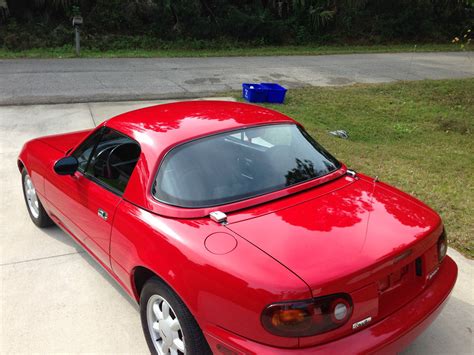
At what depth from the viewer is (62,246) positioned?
13.4ft

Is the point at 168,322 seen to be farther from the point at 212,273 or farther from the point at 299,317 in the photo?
the point at 299,317

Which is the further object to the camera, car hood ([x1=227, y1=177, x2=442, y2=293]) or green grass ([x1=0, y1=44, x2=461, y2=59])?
green grass ([x1=0, y1=44, x2=461, y2=59])

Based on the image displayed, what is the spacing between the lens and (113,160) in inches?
129

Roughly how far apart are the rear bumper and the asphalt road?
8.51 meters

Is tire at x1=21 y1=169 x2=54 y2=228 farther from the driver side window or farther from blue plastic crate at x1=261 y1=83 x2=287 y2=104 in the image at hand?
blue plastic crate at x1=261 y1=83 x2=287 y2=104

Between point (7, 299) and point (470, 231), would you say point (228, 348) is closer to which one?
point (7, 299)

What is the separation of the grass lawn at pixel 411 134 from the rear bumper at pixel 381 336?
5.78 feet

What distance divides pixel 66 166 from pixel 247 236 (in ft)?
5.64

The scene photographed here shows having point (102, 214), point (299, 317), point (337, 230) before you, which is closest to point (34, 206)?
point (102, 214)

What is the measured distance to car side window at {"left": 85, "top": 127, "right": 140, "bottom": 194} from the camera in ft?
10.1

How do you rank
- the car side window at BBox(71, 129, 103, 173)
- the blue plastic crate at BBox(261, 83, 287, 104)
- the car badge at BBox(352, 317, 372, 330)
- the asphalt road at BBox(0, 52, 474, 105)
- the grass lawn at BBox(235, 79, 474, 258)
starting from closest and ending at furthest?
the car badge at BBox(352, 317, 372, 330) → the car side window at BBox(71, 129, 103, 173) → the grass lawn at BBox(235, 79, 474, 258) → the blue plastic crate at BBox(261, 83, 287, 104) → the asphalt road at BBox(0, 52, 474, 105)

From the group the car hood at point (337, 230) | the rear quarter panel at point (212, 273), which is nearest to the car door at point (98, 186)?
the rear quarter panel at point (212, 273)

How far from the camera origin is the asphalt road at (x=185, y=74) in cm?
1041

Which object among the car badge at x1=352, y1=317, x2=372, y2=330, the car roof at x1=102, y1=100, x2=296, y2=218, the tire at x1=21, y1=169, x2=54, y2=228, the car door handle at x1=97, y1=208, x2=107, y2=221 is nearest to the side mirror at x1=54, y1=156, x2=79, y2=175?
the car roof at x1=102, y1=100, x2=296, y2=218
